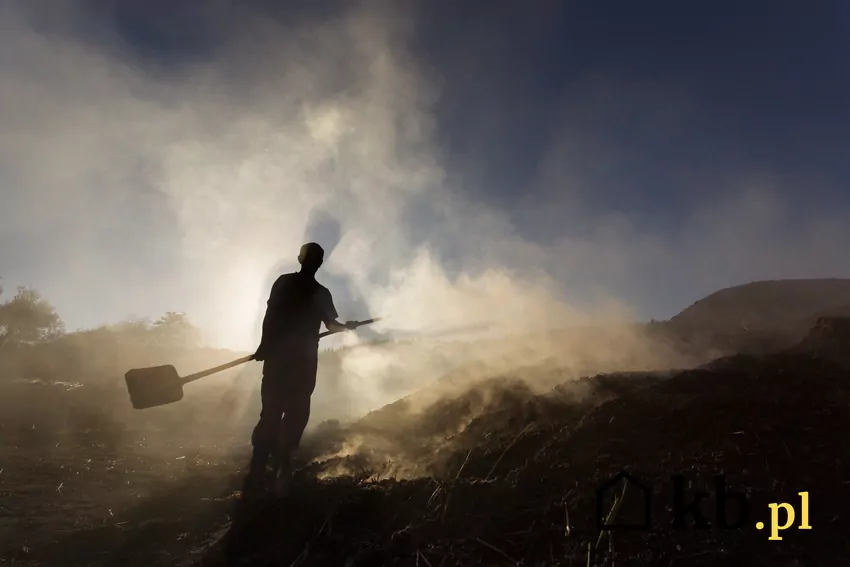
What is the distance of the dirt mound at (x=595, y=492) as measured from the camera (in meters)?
3.89

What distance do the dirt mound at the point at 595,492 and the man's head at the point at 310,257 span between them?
256 cm

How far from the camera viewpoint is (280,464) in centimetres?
598

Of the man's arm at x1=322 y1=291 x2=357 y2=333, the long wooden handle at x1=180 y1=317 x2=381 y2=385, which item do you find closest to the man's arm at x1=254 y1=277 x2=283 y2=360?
the long wooden handle at x1=180 y1=317 x2=381 y2=385

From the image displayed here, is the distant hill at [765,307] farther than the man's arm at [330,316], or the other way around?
the distant hill at [765,307]

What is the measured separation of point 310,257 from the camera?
6523 millimetres

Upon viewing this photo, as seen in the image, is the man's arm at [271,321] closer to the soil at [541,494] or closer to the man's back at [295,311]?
the man's back at [295,311]

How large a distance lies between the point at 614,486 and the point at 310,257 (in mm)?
4290

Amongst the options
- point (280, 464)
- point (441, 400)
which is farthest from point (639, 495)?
point (441, 400)

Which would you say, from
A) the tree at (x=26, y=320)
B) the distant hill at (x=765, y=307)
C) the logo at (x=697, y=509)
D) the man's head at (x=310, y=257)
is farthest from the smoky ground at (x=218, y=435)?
the tree at (x=26, y=320)

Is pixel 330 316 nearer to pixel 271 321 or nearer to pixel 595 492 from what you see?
pixel 271 321

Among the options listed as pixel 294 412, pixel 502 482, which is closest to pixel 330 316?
pixel 294 412

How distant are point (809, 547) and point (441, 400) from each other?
6.72m

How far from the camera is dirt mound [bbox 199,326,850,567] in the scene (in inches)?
153

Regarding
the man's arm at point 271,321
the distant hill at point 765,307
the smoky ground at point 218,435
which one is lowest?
the smoky ground at point 218,435
